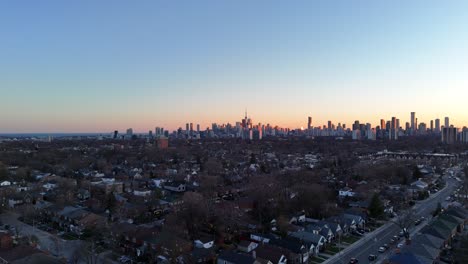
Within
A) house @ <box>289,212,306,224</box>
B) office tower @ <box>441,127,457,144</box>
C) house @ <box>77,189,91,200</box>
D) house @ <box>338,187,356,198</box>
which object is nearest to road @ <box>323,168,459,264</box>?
house @ <box>289,212,306,224</box>

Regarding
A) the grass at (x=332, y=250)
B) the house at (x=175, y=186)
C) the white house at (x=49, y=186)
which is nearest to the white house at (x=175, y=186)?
the house at (x=175, y=186)

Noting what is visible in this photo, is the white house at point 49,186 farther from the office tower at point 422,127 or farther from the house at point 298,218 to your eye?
the office tower at point 422,127

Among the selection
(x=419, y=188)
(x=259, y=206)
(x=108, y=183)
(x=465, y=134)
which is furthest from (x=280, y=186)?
(x=465, y=134)

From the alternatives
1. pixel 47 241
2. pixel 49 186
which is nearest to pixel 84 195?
pixel 49 186

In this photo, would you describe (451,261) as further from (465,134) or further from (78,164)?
(465,134)

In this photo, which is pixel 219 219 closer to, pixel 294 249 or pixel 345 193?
pixel 294 249

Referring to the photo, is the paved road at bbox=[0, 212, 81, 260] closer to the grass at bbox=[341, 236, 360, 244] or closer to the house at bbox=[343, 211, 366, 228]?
the grass at bbox=[341, 236, 360, 244]
